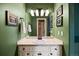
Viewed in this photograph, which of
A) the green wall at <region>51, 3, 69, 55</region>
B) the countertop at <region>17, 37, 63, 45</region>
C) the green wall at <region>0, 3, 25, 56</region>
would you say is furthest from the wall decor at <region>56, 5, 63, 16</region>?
the green wall at <region>0, 3, 25, 56</region>

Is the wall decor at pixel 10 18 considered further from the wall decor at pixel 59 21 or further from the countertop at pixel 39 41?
the wall decor at pixel 59 21

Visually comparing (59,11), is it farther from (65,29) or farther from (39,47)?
(39,47)

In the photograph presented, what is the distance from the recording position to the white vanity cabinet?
160 cm

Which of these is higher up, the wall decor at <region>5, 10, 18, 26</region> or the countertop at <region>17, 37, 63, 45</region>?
the wall decor at <region>5, 10, 18, 26</region>

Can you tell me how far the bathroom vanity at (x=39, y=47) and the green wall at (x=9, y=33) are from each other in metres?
0.08

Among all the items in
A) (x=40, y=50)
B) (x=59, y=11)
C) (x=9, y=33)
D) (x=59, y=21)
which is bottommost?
(x=40, y=50)

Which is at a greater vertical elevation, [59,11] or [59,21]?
[59,11]

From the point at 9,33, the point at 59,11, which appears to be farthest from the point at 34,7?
the point at 9,33

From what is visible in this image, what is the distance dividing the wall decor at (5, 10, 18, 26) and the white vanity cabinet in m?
0.29

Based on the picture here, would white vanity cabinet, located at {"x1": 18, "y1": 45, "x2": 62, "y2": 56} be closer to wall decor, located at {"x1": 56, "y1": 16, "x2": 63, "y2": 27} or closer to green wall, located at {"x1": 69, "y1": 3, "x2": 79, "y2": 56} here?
green wall, located at {"x1": 69, "y1": 3, "x2": 79, "y2": 56}

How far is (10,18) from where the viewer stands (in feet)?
5.31

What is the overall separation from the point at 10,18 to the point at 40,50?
0.48 m

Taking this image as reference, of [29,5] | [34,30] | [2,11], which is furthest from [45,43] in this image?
[2,11]

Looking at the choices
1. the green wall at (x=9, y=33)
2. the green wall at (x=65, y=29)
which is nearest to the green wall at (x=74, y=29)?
the green wall at (x=65, y=29)
